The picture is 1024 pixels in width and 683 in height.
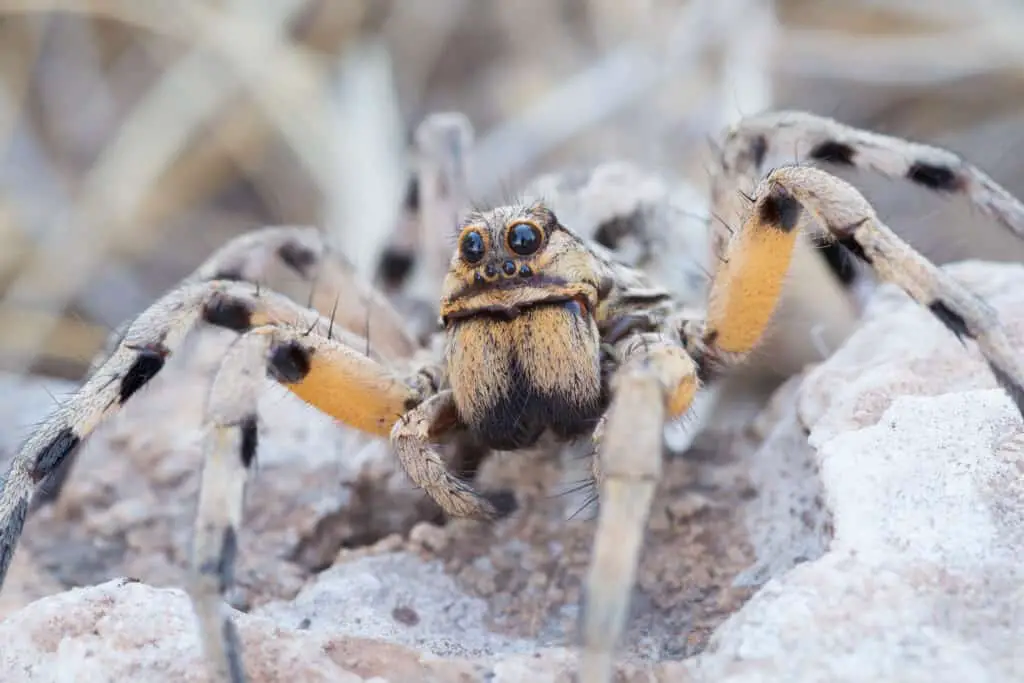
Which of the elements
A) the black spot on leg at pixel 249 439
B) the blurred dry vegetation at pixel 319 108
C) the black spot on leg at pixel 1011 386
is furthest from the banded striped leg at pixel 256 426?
the blurred dry vegetation at pixel 319 108

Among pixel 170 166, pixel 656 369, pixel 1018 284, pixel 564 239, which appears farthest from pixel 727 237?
pixel 170 166

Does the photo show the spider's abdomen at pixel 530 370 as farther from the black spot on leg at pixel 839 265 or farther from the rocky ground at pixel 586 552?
the black spot on leg at pixel 839 265

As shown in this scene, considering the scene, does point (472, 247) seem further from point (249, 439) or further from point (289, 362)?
point (249, 439)

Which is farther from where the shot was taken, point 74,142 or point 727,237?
point 74,142

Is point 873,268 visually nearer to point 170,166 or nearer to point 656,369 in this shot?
point 656,369

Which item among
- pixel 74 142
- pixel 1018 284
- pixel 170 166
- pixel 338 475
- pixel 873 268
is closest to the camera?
pixel 873 268

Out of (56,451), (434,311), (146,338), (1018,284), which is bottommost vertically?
(56,451)

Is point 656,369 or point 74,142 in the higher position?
point 74,142
